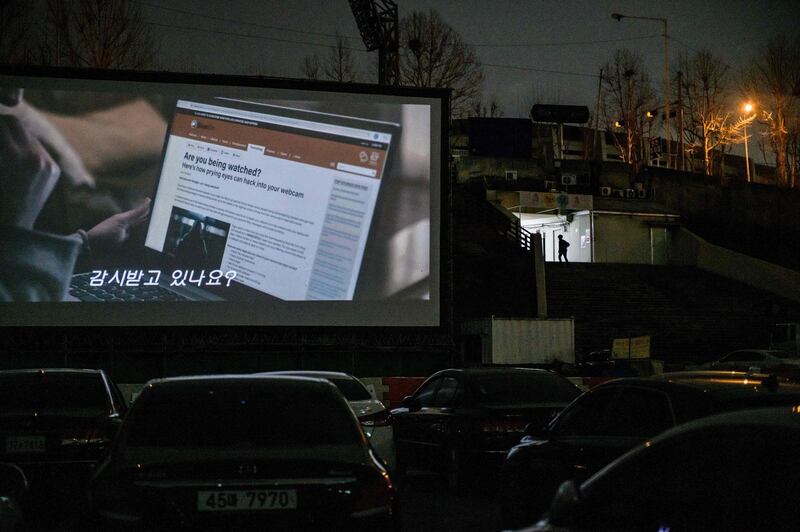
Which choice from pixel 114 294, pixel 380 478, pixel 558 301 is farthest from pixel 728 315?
pixel 380 478

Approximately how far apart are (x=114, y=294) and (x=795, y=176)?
6187 cm

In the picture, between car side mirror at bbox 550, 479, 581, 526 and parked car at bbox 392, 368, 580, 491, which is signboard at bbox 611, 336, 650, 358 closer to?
parked car at bbox 392, 368, 580, 491

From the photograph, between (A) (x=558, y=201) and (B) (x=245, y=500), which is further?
(A) (x=558, y=201)

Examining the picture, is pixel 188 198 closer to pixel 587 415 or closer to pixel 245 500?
pixel 587 415

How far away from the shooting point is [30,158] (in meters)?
20.0

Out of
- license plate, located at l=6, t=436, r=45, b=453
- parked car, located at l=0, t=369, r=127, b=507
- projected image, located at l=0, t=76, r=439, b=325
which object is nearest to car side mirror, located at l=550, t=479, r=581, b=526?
parked car, located at l=0, t=369, r=127, b=507

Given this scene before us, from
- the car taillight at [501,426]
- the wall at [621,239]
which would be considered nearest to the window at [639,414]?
the car taillight at [501,426]

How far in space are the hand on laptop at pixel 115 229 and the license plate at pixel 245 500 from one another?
15.8 metres

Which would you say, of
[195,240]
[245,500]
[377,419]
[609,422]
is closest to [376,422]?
[377,419]

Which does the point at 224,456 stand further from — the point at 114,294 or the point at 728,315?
the point at 728,315

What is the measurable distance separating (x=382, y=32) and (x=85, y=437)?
2779 centimetres

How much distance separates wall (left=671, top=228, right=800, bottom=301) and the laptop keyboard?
31.1m

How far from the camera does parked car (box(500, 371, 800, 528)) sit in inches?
254

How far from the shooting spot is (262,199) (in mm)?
19562
